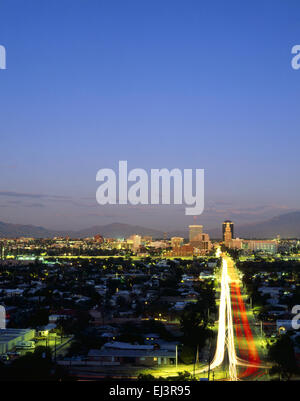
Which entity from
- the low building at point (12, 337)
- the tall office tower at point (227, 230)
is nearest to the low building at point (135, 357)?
the low building at point (12, 337)

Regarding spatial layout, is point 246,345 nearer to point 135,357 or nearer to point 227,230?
point 135,357

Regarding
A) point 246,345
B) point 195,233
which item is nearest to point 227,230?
point 195,233

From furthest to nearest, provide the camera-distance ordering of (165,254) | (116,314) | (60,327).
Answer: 1. (165,254)
2. (116,314)
3. (60,327)

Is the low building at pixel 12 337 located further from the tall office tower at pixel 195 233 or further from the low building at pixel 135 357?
the tall office tower at pixel 195 233

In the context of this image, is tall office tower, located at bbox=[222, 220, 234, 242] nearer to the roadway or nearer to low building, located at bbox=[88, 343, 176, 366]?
the roadway

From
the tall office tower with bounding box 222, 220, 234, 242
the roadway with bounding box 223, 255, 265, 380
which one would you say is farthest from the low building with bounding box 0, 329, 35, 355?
the tall office tower with bounding box 222, 220, 234, 242
